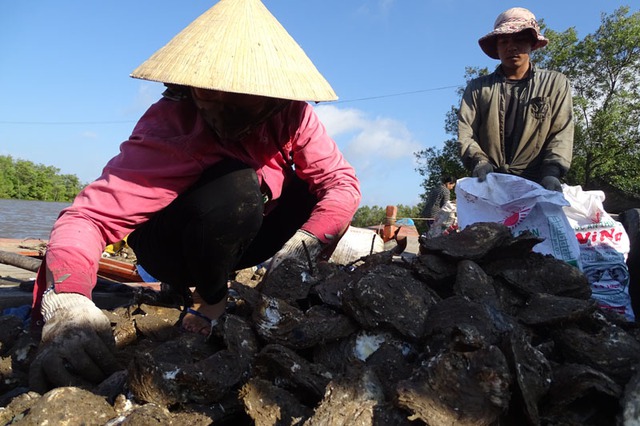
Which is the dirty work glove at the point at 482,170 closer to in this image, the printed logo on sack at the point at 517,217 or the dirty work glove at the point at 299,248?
the printed logo on sack at the point at 517,217

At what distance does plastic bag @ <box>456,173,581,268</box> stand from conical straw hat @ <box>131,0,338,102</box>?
5.69 feet

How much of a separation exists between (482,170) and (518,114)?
677mm

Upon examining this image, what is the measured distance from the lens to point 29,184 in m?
58.8

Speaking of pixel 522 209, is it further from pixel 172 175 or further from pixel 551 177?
pixel 172 175

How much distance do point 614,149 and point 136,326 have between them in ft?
68.7

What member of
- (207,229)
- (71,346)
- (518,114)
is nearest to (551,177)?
(518,114)

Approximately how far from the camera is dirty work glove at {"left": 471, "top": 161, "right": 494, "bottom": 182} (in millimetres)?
3445

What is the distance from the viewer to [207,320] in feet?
7.45

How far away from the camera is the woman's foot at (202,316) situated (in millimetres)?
2215

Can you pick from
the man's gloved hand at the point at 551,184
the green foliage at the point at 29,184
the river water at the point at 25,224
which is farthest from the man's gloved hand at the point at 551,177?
the green foliage at the point at 29,184

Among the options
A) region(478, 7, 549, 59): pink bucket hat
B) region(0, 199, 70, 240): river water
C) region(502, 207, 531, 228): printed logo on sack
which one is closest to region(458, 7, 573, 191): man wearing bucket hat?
region(478, 7, 549, 59): pink bucket hat

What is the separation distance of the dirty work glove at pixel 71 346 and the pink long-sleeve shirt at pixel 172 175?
0.06 metres

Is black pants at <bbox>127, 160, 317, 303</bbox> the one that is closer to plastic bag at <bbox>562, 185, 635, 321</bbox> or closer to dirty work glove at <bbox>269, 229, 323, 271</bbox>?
dirty work glove at <bbox>269, 229, 323, 271</bbox>

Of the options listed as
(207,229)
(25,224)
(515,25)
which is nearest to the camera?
(207,229)
